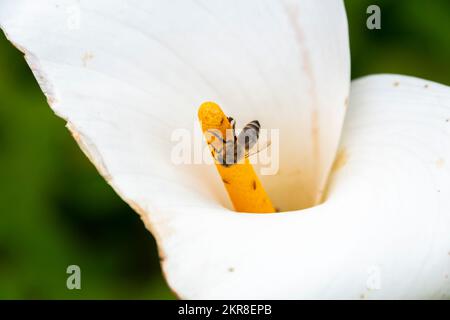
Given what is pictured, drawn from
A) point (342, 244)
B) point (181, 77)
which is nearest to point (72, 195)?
point (181, 77)

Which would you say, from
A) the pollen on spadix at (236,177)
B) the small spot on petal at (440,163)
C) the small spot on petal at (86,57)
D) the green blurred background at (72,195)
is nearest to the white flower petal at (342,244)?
the small spot on petal at (440,163)

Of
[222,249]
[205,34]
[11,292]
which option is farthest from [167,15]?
[11,292]

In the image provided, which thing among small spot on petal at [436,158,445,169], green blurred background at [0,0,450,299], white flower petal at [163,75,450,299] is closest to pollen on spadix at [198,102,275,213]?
white flower petal at [163,75,450,299]

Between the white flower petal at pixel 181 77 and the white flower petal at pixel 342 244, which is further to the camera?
the white flower petal at pixel 181 77

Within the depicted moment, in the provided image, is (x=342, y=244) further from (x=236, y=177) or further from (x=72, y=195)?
(x=72, y=195)

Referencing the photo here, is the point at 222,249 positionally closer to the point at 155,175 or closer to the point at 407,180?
the point at 155,175

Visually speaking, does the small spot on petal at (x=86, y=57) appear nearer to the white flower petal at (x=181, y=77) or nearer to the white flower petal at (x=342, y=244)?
the white flower petal at (x=181, y=77)
